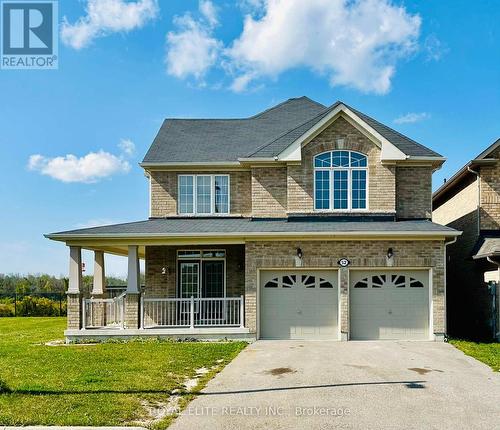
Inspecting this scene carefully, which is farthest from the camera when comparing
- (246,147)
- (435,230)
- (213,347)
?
(246,147)

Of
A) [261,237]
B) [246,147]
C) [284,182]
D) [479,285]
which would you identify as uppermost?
[246,147]

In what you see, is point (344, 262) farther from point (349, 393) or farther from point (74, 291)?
point (74, 291)

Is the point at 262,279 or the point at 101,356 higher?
the point at 262,279

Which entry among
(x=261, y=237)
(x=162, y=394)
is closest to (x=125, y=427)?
(x=162, y=394)

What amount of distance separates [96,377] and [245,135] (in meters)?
13.3

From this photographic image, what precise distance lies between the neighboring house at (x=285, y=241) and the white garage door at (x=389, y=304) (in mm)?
31

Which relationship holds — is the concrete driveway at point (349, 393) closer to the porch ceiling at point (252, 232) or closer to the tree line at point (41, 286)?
the porch ceiling at point (252, 232)

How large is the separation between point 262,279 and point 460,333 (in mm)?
7683

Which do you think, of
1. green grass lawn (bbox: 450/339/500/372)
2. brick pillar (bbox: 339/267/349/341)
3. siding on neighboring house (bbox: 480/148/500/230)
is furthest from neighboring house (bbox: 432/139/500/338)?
brick pillar (bbox: 339/267/349/341)

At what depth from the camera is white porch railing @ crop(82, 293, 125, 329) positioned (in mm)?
16261

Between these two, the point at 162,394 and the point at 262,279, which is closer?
the point at 162,394

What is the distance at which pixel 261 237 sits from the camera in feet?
52.0

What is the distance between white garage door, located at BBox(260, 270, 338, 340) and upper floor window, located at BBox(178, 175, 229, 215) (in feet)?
12.3

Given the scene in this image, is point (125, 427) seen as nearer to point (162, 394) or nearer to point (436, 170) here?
point (162, 394)
